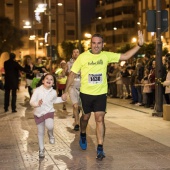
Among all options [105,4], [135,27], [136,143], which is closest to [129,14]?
[135,27]

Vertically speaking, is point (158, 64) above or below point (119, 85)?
above

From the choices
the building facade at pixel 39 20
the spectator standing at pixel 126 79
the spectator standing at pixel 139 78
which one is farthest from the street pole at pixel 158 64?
the building facade at pixel 39 20

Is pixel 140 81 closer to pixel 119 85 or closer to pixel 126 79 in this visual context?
pixel 126 79

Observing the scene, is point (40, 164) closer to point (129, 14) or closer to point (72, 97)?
point (72, 97)

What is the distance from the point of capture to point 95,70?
8.05 m

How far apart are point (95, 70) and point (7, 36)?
200 feet

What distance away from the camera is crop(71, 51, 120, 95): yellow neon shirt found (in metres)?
8.05

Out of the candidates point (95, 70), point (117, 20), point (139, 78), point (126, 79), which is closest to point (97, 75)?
point (95, 70)

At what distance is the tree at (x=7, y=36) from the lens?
66875 mm

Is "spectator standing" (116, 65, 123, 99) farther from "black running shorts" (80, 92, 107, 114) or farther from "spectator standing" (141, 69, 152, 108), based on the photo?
"black running shorts" (80, 92, 107, 114)

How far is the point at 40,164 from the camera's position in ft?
24.8

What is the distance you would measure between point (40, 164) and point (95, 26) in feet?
334

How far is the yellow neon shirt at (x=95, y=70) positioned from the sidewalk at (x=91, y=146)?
1151 mm

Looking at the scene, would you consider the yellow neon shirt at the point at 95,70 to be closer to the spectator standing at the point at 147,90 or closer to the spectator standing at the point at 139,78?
the spectator standing at the point at 147,90
